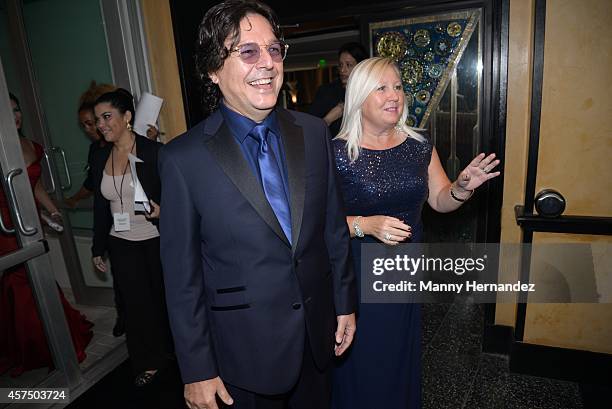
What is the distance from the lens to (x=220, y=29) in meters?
1.26

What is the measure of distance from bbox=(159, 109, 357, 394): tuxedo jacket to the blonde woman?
50 centimetres

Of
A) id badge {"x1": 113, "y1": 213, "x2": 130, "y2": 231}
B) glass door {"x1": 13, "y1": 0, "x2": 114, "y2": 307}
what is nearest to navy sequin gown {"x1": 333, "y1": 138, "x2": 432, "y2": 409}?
id badge {"x1": 113, "y1": 213, "x2": 130, "y2": 231}

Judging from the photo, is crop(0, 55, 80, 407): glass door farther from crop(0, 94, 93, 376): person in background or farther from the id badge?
the id badge

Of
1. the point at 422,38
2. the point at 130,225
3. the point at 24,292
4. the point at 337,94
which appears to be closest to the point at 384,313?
the point at 130,225

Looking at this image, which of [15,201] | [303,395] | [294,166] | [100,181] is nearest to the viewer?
[294,166]

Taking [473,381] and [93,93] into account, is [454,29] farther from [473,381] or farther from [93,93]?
[93,93]

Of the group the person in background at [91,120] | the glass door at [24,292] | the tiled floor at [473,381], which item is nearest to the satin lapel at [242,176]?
the glass door at [24,292]

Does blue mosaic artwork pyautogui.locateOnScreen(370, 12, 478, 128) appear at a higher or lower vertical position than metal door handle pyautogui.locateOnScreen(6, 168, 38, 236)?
higher

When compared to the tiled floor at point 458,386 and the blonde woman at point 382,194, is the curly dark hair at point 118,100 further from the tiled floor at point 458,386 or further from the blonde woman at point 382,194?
the tiled floor at point 458,386

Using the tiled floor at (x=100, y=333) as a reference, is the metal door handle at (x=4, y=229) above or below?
above

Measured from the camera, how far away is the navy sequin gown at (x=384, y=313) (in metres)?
1.88

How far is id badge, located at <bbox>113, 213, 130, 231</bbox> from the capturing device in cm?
258

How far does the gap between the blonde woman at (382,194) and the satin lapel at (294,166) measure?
1.70 ft

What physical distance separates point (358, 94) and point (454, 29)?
1488 mm
